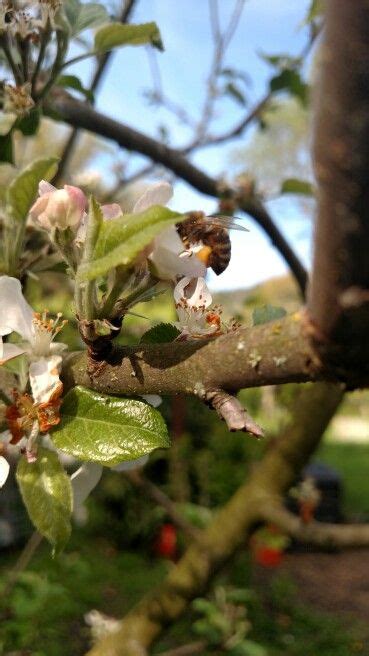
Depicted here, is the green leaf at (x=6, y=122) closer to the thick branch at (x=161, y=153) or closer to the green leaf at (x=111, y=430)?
the thick branch at (x=161, y=153)

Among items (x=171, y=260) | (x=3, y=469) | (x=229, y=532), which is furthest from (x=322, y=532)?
(x=171, y=260)

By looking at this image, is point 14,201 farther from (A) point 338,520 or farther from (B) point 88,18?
(A) point 338,520

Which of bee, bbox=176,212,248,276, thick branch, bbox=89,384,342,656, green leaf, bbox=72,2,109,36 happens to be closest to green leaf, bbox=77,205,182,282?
bee, bbox=176,212,248,276

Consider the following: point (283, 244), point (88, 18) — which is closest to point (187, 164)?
point (283, 244)

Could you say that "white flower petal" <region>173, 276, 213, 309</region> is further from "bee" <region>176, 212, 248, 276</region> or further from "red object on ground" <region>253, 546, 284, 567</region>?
"red object on ground" <region>253, 546, 284, 567</region>

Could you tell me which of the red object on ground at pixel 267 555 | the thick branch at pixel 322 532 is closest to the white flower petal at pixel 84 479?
the thick branch at pixel 322 532

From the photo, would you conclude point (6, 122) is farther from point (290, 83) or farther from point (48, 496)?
point (290, 83)
